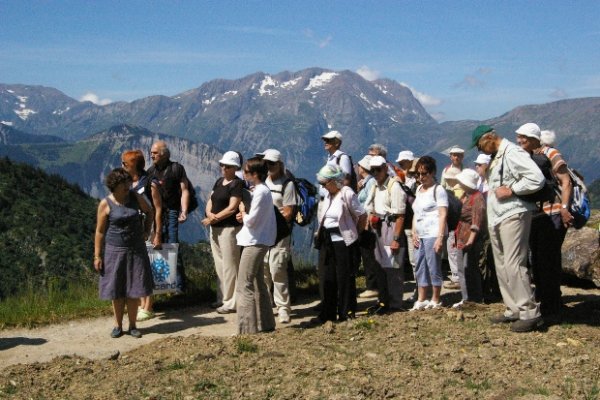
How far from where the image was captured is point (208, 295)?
34.1 ft

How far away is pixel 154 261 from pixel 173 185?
1054 mm

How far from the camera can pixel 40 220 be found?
69.6m

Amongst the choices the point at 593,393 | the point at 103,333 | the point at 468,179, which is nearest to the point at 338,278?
the point at 468,179

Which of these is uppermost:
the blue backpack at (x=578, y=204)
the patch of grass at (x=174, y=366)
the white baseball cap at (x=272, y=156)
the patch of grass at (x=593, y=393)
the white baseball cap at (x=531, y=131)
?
the white baseball cap at (x=272, y=156)

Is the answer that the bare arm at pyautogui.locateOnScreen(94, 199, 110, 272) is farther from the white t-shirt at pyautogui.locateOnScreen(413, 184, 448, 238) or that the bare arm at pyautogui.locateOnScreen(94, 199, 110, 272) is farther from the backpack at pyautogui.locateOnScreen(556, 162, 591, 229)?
the backpack at pyautogui.locateOnScreen(556, 162, 591, 229)

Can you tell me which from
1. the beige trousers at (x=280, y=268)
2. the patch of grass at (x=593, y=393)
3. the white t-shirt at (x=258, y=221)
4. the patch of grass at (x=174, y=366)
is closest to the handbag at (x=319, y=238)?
the beige trousers at (x=280, y=268)

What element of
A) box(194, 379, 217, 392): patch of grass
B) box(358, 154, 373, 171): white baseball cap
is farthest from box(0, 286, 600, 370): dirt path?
box(358, 154, 373, 171): white baseball cap

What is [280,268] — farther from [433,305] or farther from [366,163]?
[366,163]

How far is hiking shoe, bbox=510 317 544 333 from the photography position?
6902 millimetres

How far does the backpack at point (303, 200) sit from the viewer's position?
876cm

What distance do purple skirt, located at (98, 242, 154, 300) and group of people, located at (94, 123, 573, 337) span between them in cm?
1

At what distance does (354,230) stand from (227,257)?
5.91 feet

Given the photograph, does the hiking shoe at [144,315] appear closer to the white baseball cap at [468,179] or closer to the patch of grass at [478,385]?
the white baseball cap at [468,179]

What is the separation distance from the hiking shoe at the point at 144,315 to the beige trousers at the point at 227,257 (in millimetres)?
932
